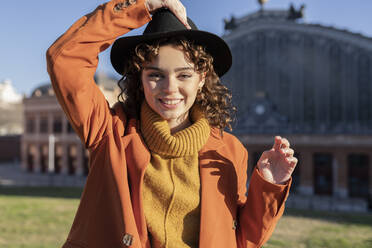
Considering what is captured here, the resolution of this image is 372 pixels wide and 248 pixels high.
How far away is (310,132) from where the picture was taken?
27125 millimetres

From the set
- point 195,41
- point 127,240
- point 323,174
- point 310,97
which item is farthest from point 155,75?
point 310,97

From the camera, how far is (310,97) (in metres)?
28.6

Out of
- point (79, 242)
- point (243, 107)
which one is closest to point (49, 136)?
point (243, 107)

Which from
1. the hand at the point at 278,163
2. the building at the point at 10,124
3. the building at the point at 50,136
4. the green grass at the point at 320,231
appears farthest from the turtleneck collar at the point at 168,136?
the building at the point at 10,124

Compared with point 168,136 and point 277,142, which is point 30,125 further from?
point 277,142

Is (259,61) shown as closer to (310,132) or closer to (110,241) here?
(310,132)

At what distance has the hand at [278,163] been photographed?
6.93ft

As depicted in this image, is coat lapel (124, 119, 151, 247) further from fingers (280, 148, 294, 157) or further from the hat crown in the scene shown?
fingers (280, 148, 294, 157)

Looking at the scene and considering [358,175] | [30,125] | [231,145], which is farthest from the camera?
[30,125]

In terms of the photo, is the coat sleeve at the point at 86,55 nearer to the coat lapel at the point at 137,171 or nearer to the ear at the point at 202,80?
the coat lapel at the point at 137,171

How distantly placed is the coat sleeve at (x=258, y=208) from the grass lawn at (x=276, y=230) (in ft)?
21.3

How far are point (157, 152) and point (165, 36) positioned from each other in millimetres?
752

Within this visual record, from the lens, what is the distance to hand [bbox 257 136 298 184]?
2113mm

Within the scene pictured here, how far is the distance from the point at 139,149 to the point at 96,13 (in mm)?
863
